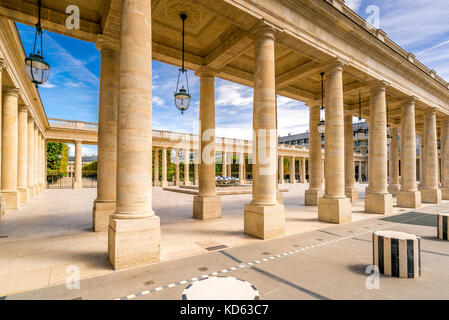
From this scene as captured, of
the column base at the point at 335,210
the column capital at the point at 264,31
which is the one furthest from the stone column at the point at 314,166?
the column capital at the point at 264,31

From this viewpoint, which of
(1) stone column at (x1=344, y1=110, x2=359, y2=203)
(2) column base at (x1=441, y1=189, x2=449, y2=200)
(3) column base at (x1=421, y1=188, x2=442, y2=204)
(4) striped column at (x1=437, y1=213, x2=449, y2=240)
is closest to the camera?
(4) striped column at (x1=437, y1=213, x2=449, y2=240)

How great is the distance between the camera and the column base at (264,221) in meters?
9.82

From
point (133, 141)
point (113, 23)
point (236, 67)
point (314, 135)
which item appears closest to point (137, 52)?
point (133, 141)

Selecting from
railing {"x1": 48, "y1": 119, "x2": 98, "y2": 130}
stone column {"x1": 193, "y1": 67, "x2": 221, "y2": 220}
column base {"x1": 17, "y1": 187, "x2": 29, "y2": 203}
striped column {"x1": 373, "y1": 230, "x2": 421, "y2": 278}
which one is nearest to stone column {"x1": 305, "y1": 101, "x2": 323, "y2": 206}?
stone column {"x1": 193, "y1": 67, "x2": 221, "y2": 220}

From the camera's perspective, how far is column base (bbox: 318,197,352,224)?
43.0 feet

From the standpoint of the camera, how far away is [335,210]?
13.2 meters

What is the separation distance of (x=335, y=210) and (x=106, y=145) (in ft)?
40.7

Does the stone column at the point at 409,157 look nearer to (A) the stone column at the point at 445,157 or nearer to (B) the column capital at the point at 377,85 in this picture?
(B) the column capital at the point at 377,85

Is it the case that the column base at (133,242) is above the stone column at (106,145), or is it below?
below

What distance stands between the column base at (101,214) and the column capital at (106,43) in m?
7.40

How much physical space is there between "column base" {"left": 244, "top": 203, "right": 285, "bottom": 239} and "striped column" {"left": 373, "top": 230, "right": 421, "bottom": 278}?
167 inches

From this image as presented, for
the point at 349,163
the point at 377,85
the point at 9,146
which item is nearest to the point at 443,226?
the point at 377,85

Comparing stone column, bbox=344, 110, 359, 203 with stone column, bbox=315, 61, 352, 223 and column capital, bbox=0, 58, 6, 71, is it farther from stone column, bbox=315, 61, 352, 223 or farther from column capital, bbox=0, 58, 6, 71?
column capital, bbox=0, 58, 6, 71
